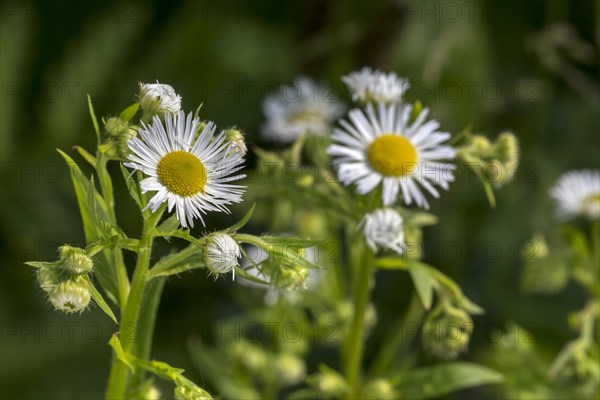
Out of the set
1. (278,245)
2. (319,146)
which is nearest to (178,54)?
(319,146)

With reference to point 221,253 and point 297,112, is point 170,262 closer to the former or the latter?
point 221,253

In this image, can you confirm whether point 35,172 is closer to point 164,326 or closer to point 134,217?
point 134,217

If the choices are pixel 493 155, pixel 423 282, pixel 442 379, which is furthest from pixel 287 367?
pixel 493 155

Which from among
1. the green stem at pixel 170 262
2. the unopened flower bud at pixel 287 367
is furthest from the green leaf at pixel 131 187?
A: the unopened flower bud at pixel 287 367

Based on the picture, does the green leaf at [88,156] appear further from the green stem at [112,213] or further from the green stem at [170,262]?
the green stem at [170,262]

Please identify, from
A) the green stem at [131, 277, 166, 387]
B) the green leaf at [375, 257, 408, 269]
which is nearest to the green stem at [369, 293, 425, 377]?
the green leaf at [375, 257, 408, 269]

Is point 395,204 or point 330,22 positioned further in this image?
point 330,22
